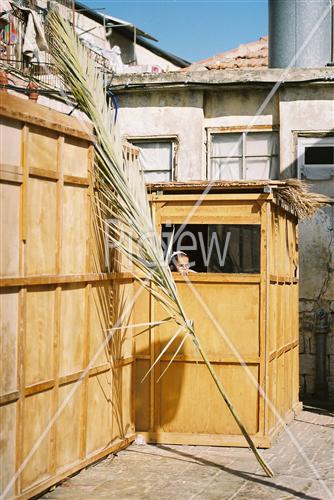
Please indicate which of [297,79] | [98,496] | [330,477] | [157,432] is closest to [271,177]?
[297,79]

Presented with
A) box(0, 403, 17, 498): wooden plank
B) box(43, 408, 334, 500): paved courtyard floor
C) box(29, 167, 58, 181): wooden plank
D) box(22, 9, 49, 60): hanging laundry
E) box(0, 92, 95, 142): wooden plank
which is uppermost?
box(22, 9, 49, 60): hanging laundry

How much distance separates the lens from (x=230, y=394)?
30.9ft

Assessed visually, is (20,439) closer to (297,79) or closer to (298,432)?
(298,432)

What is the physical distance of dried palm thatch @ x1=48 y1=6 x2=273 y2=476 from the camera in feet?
25.8

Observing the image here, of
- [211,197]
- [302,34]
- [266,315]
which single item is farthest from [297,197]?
[302,34]

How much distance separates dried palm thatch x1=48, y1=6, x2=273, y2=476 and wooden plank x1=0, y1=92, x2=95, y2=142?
0.63 feet

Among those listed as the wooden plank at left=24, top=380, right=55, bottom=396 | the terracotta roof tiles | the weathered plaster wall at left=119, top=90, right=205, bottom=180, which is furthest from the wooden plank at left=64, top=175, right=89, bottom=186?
the terracotta roof tiles

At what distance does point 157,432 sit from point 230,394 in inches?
36.7

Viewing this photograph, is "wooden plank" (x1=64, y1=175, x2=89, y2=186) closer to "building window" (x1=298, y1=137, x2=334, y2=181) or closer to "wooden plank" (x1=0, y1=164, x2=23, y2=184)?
"wooden plank" (x1=0, y1=164, x2=23, y2=184)

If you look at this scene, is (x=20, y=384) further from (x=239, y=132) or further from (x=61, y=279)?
(x=239, y=132)

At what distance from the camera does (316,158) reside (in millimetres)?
14070

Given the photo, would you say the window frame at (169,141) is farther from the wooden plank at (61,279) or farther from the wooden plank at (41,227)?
the wooden plank at (41,227)

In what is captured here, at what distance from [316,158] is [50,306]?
789 centimetres

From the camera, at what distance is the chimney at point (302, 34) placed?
1543cm
